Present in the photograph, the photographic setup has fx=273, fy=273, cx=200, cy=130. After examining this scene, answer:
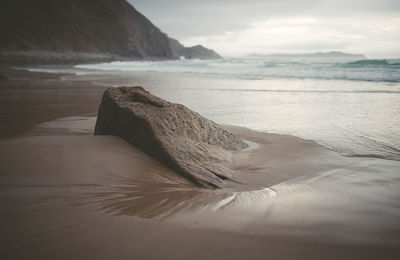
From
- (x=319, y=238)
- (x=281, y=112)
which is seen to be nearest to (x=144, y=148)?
(x=319, y=238)

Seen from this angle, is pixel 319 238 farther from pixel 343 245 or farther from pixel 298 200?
pixel 298 200

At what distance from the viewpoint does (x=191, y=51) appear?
165 meters

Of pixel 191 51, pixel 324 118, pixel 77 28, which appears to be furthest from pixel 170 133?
pixel 191 51

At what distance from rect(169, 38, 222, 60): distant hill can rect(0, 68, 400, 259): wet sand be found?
148128mm

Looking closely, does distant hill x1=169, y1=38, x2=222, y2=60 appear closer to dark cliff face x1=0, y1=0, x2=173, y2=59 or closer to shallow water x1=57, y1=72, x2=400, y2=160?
dark cliff face x1=0, y1=0, x2=173, y2=59

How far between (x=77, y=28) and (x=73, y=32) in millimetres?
2907

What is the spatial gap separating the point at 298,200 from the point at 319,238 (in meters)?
0.49

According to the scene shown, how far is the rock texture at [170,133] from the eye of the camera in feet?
8.14

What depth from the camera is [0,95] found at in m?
7.32

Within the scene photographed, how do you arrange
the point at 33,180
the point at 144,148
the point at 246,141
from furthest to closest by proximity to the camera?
the point at 246,141 → the point at 144,148 → the point at 33,180

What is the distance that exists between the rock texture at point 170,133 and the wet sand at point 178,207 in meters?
0.12

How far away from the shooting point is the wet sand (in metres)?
1.46

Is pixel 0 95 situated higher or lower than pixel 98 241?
higher

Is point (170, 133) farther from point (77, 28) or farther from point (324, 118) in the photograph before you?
point (77, 28)
